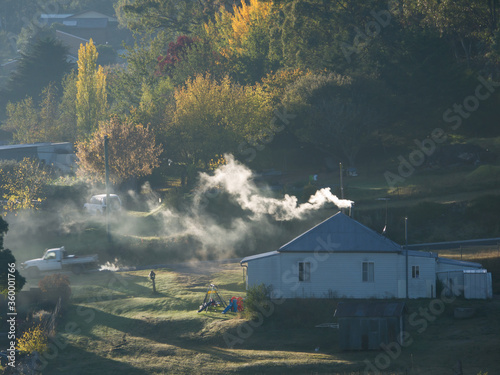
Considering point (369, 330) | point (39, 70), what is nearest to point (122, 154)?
point (369, 330)

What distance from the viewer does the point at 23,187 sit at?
228ft

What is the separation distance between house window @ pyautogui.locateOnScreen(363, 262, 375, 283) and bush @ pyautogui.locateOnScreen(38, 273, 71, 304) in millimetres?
18737

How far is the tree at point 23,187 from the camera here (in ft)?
216

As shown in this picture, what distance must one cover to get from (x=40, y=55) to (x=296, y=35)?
62.3 metres

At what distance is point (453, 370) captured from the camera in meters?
30.8

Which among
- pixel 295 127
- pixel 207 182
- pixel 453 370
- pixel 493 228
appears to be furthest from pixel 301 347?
pixel 295 127

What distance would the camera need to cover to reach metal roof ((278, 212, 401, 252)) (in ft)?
139

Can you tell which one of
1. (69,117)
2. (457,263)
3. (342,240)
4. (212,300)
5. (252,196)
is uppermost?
(69,117)

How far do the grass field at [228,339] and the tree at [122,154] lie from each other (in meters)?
28.3

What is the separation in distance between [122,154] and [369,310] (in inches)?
1711

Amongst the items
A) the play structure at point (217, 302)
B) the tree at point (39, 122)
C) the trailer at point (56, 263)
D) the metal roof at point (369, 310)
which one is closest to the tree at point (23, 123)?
the tree at point (39, 122)

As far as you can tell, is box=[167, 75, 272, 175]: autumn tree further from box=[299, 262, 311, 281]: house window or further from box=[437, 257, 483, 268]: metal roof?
box=[437, 257, 483, 268]: metal roof

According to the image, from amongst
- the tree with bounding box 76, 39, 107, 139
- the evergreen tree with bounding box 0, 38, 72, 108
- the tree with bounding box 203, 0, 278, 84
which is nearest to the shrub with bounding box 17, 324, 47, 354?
the tree with bounding box 203, 0, 278, 84

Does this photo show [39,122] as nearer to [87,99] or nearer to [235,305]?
[87,99]
